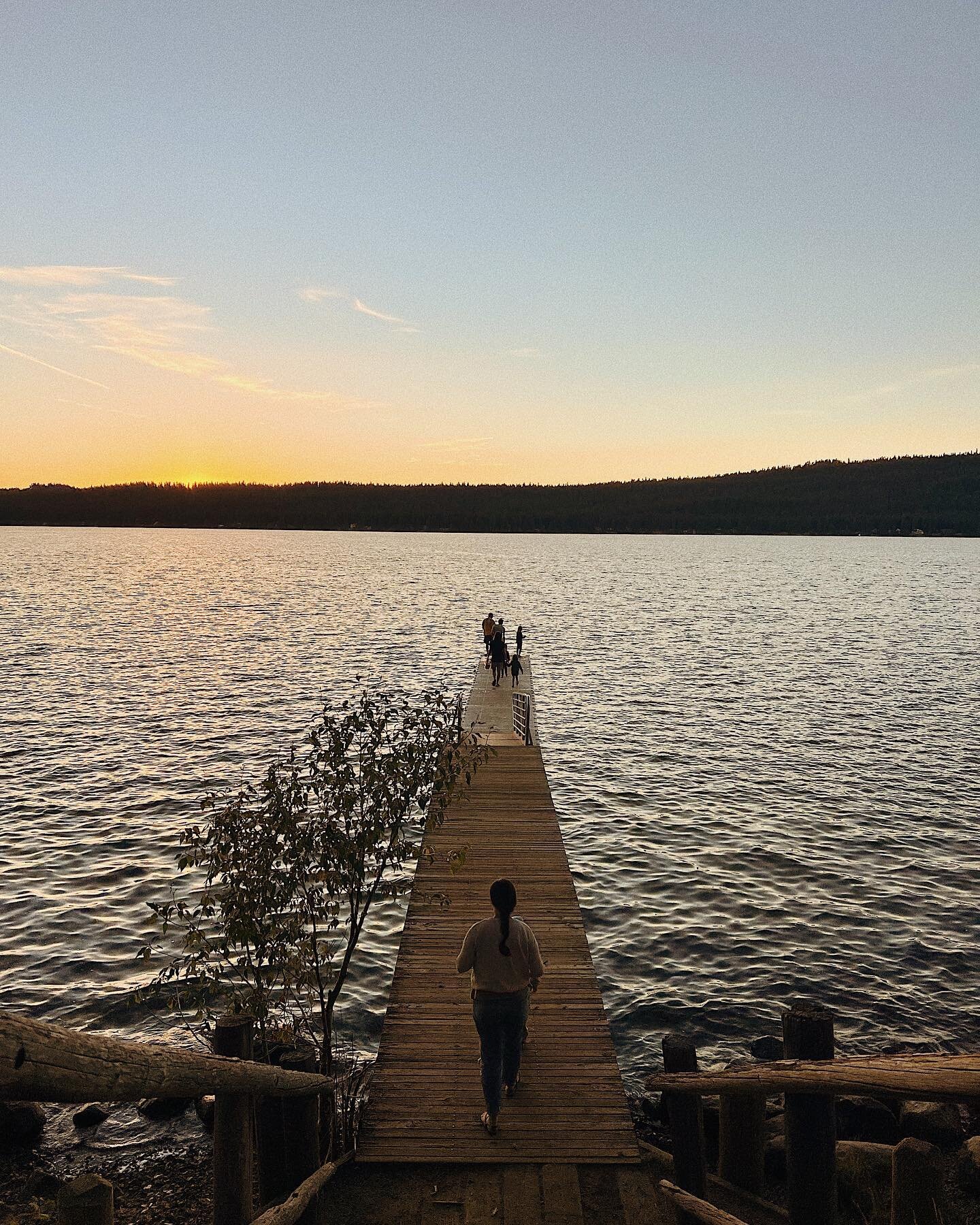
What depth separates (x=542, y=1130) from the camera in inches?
345

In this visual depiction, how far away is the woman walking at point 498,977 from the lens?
27.2ft

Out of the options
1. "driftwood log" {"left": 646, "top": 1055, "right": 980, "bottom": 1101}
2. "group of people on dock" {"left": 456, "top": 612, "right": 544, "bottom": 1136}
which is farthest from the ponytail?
"driftwood log" {"left": 646, "top": 1055, "right": 980, "bottom": 1101}

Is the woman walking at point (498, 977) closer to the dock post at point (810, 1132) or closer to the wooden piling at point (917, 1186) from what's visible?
the dock post at point (810, 1132)

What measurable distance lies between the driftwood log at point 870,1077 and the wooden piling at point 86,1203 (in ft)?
9.94

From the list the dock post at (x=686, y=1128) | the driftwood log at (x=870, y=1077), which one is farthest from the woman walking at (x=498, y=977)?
the driftwood log at (x=870, y=1077)

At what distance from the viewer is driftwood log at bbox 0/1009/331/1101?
8.21ft

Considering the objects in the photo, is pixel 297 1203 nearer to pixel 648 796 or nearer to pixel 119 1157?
pixel 119 1157

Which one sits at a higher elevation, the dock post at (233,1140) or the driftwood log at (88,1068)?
the driftwood log at (88,1068)

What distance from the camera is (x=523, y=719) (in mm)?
26641

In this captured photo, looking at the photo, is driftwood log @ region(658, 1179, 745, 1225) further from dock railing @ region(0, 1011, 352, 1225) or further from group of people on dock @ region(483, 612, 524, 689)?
group of people on dock @ region(483, 612, 524, 689)

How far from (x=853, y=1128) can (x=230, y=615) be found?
2974 inches

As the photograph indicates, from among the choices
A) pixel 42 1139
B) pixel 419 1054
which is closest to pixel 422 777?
pixel 419 1054

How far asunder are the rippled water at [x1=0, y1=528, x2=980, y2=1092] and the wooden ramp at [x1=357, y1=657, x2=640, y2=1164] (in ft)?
6.34

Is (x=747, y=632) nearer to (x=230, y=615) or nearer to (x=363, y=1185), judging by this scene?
(x=230, y=615)
